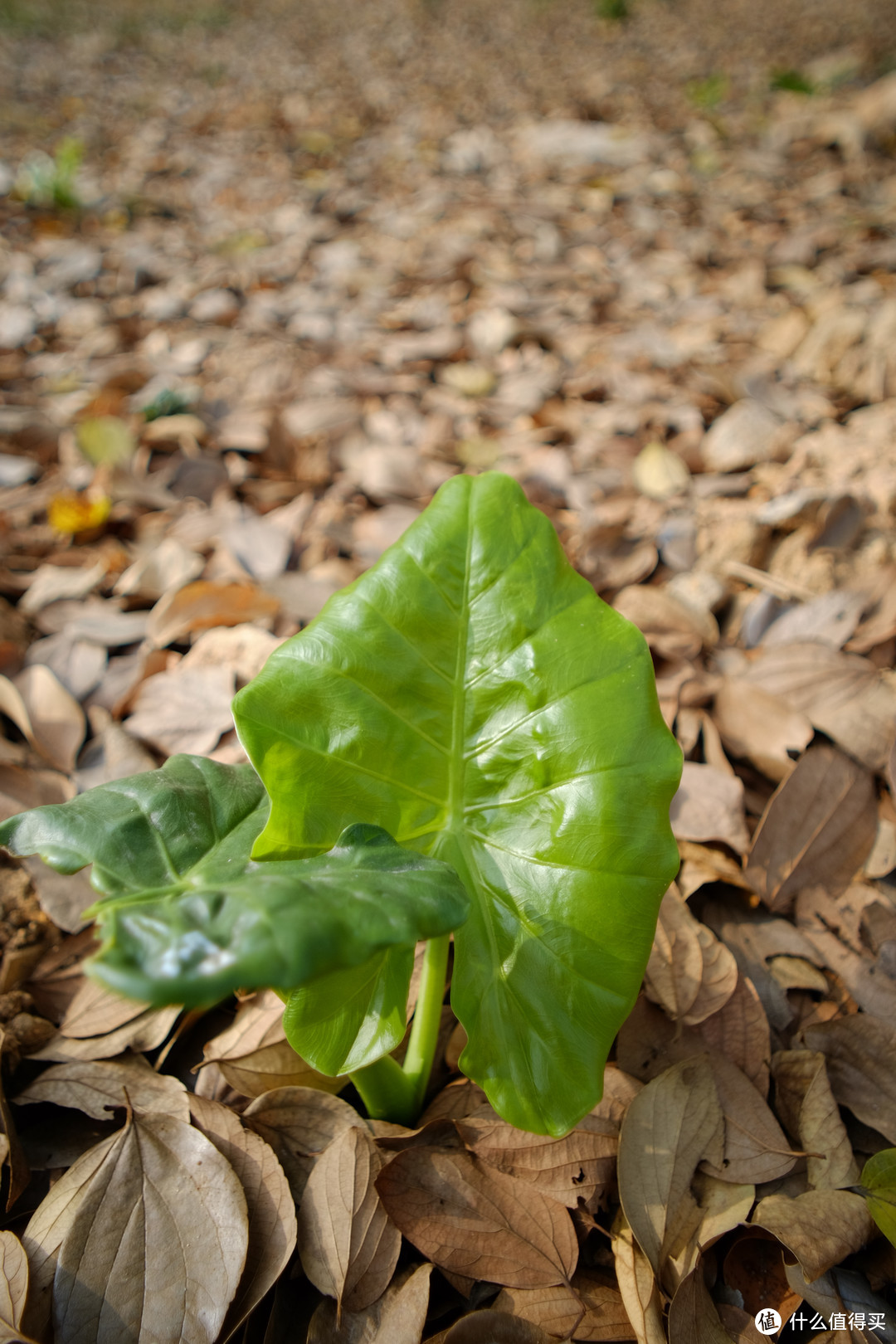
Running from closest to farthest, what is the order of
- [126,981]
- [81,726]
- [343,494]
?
[126,981], [81,726], [343,494]

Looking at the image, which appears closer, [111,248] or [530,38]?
[111,248]

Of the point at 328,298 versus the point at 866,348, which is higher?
the point at 328,298

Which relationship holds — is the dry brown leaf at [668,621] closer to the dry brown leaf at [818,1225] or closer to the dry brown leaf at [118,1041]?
the dry brown leaf at [818,1225]

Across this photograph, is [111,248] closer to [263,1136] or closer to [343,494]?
[343,494]

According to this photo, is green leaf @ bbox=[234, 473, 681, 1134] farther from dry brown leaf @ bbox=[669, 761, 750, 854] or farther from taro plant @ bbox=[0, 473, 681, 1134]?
dry brown leaf @ bbox=[669, 761, 750, 854]

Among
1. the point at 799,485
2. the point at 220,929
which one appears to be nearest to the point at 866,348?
the point at 799,485

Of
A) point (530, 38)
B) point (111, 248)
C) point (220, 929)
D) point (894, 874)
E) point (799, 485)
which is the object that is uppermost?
point (530, 38)
